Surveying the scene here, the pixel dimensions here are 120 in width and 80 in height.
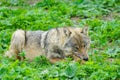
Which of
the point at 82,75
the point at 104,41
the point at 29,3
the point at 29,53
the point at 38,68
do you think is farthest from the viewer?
the point at 29,3

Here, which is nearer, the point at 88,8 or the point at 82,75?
the point at 82,75

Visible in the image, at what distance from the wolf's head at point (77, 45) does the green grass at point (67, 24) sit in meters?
0.26

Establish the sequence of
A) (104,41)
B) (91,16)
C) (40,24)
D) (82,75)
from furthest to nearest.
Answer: (91,16)
(40,24)
(104,41)
(82,75)

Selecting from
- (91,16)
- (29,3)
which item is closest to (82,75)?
(91,16)

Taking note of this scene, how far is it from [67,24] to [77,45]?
3.58 m

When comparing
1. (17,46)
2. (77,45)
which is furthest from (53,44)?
(17,46)

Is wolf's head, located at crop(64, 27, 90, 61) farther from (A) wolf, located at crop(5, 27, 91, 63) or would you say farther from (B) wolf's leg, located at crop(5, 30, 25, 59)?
(B) wolf's leg, located at crop(5, 30, 25, 59)

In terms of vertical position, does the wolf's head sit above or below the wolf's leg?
above

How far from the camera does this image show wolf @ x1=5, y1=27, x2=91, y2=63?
31.0ft

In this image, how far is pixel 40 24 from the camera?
1267 cm

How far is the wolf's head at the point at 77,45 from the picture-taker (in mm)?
9414

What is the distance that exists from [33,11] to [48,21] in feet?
3.34

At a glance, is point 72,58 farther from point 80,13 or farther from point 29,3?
point 29,3

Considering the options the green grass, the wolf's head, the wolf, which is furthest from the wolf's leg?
the wolf's head
